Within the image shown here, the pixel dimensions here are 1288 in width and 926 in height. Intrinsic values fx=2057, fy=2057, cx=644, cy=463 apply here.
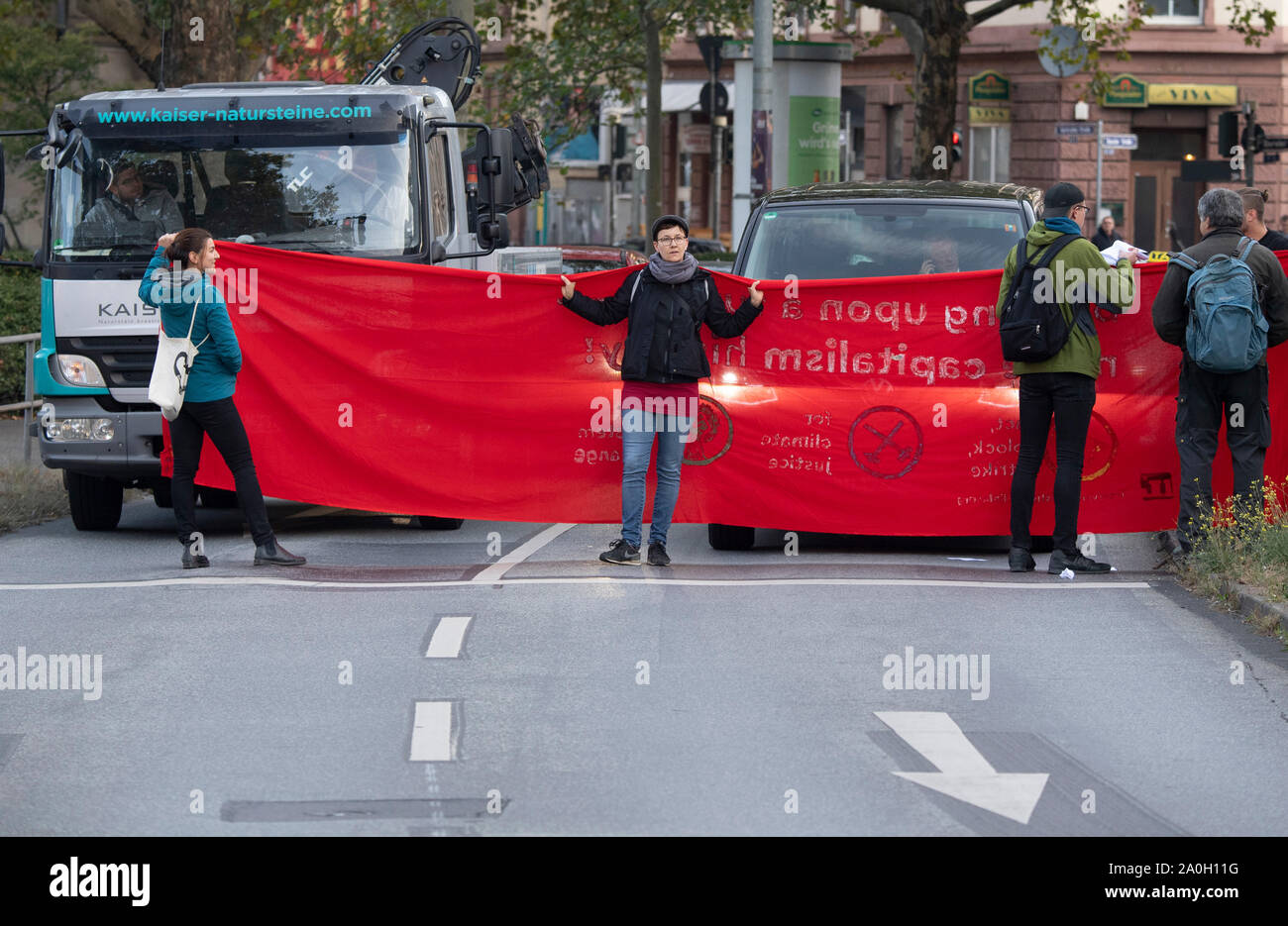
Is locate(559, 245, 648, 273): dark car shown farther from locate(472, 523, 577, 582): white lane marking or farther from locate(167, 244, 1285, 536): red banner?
locate(167, 244, 1285, 536): red banner

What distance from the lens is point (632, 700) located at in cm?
755

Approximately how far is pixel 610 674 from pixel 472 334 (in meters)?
3.95

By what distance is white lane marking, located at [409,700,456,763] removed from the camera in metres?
6.71

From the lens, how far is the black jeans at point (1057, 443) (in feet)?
34.6

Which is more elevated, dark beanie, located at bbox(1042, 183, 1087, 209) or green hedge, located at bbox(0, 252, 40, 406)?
dark beanie, located at bbox(1042, 183, 1087, 209)

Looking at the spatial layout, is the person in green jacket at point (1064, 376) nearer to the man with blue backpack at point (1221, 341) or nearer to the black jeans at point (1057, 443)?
the black jeans at point (1057, 443)

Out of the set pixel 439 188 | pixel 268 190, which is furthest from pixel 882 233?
pixel 268 190

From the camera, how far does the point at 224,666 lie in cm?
820

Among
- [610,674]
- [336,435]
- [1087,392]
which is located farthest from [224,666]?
[1087,392]

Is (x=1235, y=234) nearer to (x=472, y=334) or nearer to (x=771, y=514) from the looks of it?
(x=771, y=514)

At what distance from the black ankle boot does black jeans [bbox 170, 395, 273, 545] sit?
0.12ft

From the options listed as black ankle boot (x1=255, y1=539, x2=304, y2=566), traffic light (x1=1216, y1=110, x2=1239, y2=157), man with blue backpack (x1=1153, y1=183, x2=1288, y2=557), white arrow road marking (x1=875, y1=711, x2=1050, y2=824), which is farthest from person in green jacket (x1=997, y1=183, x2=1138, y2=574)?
traffic light (x1=1216, y1=110, x2=1239, y2=157)

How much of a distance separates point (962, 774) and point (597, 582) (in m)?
4.05

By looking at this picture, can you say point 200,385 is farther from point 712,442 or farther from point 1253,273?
point 1253,273
